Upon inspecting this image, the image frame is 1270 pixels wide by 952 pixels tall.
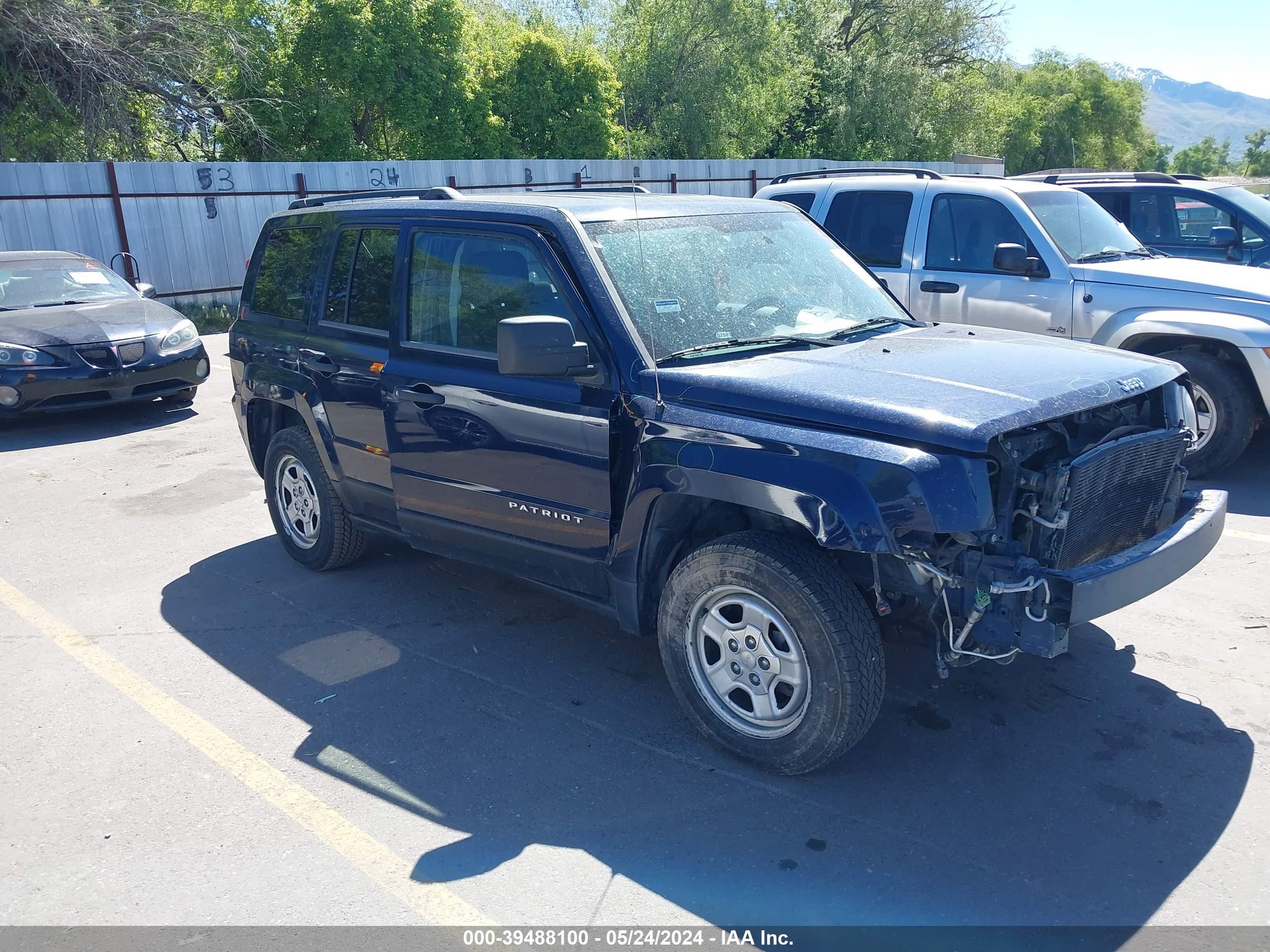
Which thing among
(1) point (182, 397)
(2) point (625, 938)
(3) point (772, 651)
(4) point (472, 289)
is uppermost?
(4) point (472, 289)

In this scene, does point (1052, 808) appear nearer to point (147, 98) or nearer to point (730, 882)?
point (730, 882)

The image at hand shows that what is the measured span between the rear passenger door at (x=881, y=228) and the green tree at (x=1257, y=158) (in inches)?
3410

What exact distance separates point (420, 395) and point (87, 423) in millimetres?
7109

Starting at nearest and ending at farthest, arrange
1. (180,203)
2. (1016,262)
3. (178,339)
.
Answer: (1016,262)
(178,339)
(180,203)

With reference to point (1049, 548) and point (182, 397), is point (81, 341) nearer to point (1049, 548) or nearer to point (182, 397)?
point (182, 397)

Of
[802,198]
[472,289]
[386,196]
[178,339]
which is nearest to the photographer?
[472,289]

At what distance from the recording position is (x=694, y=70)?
109 ft

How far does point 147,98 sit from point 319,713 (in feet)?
68.6

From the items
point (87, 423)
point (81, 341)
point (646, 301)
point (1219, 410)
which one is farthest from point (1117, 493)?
point (87, 423)

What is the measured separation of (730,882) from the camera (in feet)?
10.4

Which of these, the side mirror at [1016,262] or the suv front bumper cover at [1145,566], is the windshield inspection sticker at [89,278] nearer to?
the side mirror at [1016,262]

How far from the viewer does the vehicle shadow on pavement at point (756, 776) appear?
10.3ft

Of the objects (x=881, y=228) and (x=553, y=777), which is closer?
(x=553, y=777)

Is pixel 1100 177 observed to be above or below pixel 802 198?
above
